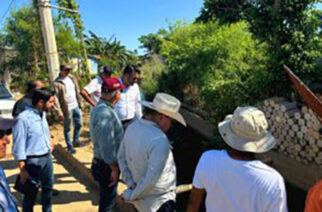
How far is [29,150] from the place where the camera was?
325cm

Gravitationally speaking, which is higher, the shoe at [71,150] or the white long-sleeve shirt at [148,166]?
the white long-sleeve shirt at [148,166]

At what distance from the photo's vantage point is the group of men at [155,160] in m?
1.75

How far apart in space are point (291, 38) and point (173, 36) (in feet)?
18.5

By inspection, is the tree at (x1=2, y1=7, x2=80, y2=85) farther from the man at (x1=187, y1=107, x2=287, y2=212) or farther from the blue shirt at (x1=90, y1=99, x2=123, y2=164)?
the man at (x1=187, y1=107, x2=287, y2=212)

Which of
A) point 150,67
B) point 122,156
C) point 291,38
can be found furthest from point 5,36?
point 122,156

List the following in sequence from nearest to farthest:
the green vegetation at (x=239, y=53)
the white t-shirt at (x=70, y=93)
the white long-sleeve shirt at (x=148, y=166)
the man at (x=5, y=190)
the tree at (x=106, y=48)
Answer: the man at (x=5, y=190) < the white long-sleeve shirt at (x=148, y=166) < the white t-shirt at (x=70, y=93) < the green vegetation at (x=239, y=53) < the tree at (x=106, y=48)

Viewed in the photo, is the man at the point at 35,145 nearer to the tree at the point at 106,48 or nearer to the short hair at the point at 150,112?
the short hair at the point at 150,112

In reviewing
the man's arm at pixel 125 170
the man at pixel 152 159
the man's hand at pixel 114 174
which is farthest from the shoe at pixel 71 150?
the man at pixel 152 159

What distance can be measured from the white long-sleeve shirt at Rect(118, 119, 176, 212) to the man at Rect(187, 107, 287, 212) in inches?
17.8

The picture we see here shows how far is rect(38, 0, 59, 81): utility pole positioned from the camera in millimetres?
7281

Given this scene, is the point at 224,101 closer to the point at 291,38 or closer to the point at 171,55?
the point at 291,38

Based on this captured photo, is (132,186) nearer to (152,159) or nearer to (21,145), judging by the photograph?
(152,159)

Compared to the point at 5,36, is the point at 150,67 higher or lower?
lower

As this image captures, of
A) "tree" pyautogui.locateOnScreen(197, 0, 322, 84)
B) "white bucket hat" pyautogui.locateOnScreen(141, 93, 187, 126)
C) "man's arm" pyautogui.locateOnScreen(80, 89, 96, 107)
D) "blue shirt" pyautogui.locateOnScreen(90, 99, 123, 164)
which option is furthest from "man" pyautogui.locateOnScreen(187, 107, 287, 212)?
"tree" pyautogui.locateOnScreen(197, 0, 322, 84)
